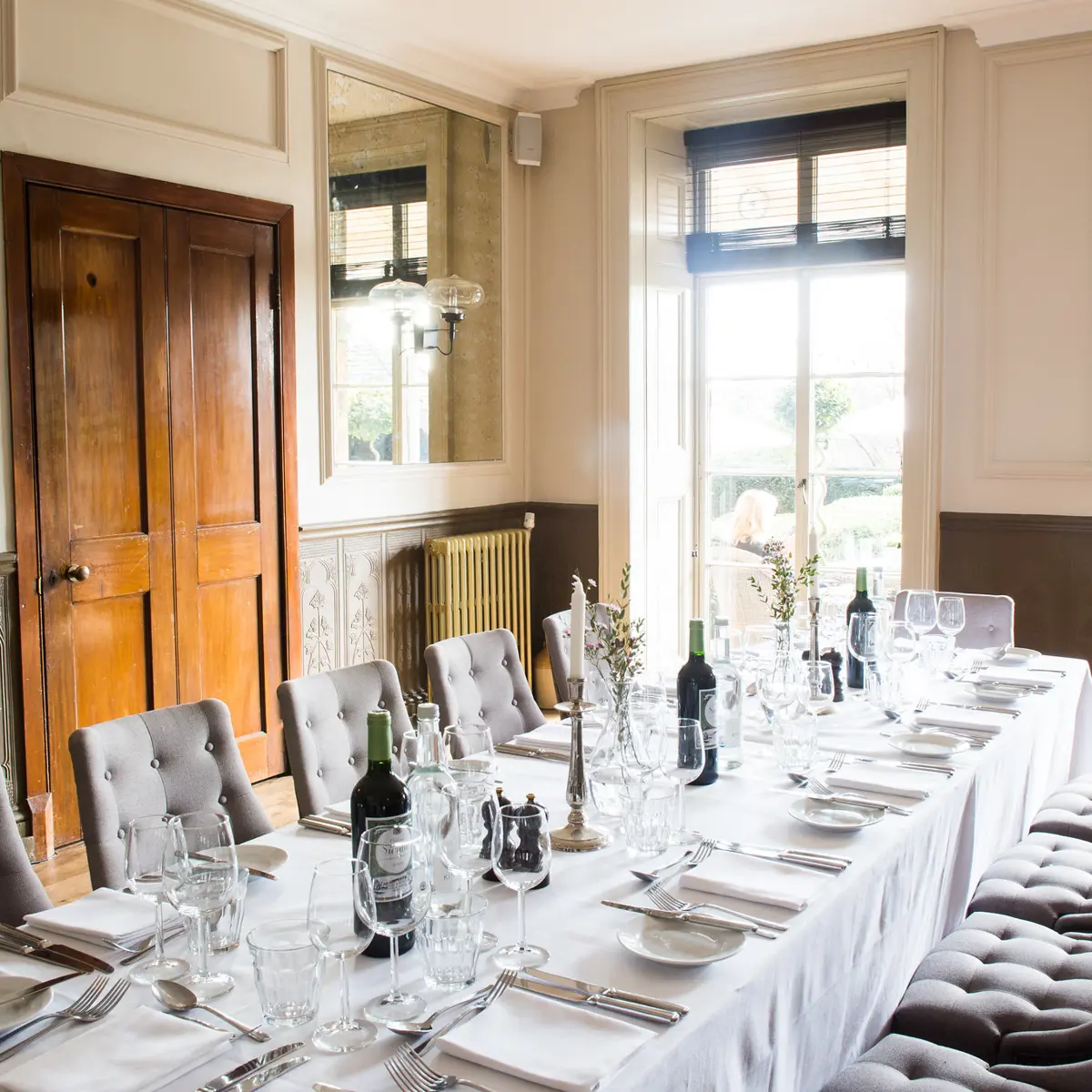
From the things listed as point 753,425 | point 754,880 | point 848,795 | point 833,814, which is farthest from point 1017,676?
point 753,425

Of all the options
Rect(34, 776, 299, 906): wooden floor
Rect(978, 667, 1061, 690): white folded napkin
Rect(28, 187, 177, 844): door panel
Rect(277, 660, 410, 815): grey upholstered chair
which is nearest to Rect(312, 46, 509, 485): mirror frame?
Rect(28, 187, 177, 844): door panel

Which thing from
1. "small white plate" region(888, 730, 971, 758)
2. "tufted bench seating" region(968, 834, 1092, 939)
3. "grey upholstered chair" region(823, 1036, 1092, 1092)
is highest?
"small white plate" region(888, 730, 971, 758)

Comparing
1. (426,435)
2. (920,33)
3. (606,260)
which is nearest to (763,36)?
(920,33)

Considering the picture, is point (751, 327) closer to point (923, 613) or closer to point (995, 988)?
point (923, 613)

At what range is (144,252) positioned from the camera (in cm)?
418

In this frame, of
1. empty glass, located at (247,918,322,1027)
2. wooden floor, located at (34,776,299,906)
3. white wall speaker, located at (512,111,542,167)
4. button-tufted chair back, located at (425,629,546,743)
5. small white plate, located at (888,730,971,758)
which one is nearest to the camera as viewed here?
empty glass, located at (247,918,322,1027)

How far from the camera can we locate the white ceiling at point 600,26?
473cm

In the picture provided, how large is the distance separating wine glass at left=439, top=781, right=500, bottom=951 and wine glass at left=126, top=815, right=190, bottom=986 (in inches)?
14.5

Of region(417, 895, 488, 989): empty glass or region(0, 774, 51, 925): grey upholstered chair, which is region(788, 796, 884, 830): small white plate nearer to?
region(417, 895, 488, 989): empty glass

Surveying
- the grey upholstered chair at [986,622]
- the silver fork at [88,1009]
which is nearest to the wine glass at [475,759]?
the silver fork at [88,1009]

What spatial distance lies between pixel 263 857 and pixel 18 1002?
20.7 inches

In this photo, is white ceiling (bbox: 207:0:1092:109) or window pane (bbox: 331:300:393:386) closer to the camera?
white ceiling (bbox: 207:0:1092:109)

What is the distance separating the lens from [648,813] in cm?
196

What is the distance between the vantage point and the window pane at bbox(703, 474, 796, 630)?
6.04 m
